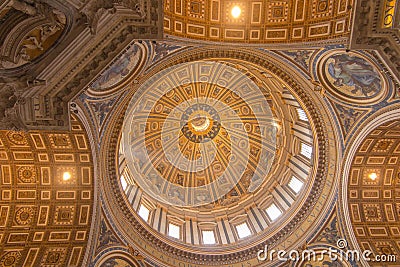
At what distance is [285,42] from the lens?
1253 cm

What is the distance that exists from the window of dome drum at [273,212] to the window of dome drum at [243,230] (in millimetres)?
1667

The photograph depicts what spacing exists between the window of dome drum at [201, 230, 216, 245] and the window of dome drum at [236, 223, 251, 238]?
1.68 m

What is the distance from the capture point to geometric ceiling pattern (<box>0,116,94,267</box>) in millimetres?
13586

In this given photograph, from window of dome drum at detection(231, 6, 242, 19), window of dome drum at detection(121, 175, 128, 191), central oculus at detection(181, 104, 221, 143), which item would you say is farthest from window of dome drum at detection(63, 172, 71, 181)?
central oculus at detection(181, 104, 221, 143)

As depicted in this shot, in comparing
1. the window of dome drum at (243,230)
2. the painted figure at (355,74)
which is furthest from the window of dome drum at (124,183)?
the painted figure at (355,74)

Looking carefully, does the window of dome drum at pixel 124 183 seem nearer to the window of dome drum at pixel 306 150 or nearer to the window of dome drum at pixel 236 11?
the window of dome drum at pixel 306 150

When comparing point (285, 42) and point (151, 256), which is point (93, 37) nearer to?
point (285, 42)

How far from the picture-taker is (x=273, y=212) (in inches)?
793

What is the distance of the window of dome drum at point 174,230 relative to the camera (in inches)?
771

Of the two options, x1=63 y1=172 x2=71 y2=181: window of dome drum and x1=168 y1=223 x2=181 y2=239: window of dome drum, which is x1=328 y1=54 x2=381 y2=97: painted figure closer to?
x1=63 y1=172 x2=71 y2=181: window of dome drum

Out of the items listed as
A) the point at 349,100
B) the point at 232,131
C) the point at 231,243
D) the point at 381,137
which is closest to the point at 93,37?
the point at 349,100

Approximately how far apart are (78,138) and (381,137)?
1305cm

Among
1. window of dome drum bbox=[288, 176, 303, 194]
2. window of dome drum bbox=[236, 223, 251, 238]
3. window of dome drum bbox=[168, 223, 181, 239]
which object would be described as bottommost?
window of dome drum bbox=[236, 223, 251, 238]

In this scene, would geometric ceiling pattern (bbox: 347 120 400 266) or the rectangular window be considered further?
the rectangular window
